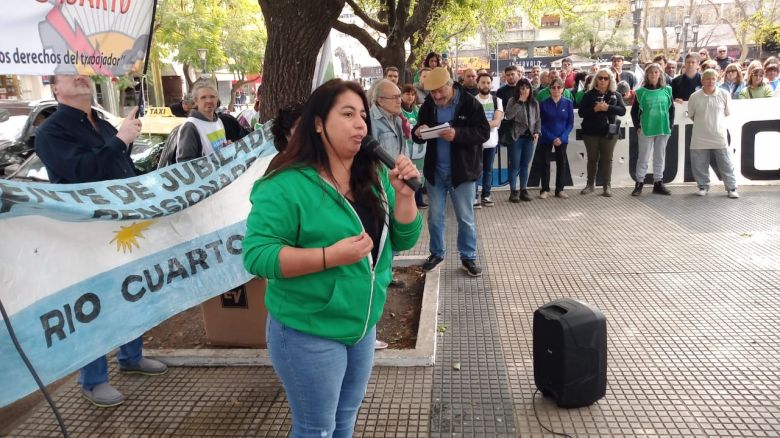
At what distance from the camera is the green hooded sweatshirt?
202 centimetres

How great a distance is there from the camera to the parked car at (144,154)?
8.20 meters

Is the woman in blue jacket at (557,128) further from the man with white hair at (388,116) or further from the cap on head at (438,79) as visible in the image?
the man with white hair at (388,116)

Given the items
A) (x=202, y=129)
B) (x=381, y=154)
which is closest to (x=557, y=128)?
(x=202, y=129)

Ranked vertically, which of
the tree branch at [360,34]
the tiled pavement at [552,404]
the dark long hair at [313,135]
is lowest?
the tiled pavement at [552,404]

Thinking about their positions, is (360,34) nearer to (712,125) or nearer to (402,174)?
(712,125)

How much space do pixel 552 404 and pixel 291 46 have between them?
347cm

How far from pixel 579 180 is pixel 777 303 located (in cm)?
542

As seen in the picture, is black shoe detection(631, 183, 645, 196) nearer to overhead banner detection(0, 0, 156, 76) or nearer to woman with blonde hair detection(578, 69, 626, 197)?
woman with blonde hair detection(578, 69, 626, 197)

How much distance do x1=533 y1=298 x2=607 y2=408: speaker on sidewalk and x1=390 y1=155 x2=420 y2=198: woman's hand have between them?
1.61m

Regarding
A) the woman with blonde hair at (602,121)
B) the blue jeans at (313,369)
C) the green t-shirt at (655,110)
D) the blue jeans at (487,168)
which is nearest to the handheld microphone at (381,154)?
the blue jeans at (313,369)

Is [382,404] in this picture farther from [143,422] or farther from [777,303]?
[777,303]

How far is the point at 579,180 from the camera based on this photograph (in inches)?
398

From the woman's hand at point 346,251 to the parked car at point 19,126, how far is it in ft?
26.9

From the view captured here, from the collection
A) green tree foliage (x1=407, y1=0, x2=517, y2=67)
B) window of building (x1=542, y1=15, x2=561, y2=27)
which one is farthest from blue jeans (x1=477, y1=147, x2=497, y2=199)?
window of building (x1=542, y1=15, x2=561, y2=27)
